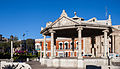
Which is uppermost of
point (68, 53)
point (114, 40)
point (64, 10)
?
point (64, 10)

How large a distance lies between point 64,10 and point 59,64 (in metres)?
8.01

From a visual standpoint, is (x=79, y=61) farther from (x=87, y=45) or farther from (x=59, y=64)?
(x=87, y=45)

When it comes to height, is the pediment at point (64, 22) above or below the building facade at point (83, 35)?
above

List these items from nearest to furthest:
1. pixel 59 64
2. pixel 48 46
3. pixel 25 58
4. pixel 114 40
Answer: pixel 59 64
pixel 114 40
pixel 25 58
pixel 48 46

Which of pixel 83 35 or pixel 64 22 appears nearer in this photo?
pixel 64 22

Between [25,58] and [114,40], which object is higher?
[114,40]

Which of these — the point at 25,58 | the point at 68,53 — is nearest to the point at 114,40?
the point at 25,58

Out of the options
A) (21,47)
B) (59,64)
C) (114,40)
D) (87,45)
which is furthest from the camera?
(21,47)

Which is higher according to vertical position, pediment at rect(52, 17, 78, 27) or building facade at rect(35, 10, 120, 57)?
pediment at rect(52, 17, 78, 27)

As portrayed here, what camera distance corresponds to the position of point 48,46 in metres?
68.5

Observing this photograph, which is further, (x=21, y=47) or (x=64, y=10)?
(x=21, y=47)

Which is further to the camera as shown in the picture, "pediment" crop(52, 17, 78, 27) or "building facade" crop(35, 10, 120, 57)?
"building facade" crop(35, 10, 120, 57)

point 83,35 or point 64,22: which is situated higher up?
point 64,22

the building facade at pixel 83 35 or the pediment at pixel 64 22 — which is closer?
the pediment at pixel 64 22
